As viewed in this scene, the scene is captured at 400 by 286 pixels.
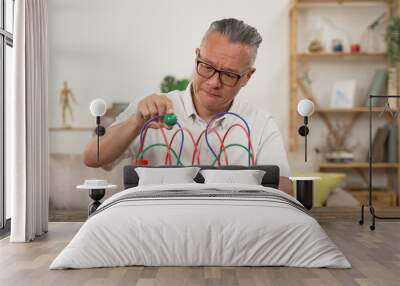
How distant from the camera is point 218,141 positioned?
260 inches

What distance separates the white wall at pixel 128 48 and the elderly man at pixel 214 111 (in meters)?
0.22

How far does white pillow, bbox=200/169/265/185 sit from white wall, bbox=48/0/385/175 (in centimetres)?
140

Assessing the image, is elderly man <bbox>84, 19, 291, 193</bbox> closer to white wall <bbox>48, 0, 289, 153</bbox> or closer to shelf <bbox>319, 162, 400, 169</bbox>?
white wall <bbox>48, 0, 289, 153</bbox>

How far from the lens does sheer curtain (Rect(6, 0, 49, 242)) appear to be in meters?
5.23

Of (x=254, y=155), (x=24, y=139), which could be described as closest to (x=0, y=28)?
(x=24, y=139)

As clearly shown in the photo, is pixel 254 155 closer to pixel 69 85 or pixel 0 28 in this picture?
pixel 69 85

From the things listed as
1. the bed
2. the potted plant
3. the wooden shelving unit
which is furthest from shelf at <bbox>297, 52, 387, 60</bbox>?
the bed

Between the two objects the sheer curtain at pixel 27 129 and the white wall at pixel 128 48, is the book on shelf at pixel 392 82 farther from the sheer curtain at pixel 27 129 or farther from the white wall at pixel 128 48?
the sheer curtain at pixel 27 129

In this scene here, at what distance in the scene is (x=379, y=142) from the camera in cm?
A: 711

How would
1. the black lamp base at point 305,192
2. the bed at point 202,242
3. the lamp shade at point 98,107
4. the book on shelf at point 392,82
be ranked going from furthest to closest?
1. the book on shelf at point 392,82
2. the lamp shade at point 98,107
3. the black lamp base at point 305,192
4. the bed at point 202,242

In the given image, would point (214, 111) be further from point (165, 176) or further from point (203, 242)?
point (203, 242)

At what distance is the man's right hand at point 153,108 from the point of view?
6.66 metres

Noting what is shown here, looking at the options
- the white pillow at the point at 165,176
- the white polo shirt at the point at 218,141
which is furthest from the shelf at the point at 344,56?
the white pillow at the point at 165,176

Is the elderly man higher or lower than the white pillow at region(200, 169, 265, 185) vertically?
higher
